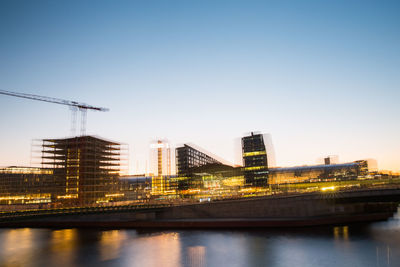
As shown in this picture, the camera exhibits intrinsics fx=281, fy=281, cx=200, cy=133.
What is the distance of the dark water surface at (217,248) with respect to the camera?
38.6 m

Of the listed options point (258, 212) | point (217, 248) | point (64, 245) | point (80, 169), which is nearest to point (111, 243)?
point (64, 245)

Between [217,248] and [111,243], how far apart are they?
2064 cm

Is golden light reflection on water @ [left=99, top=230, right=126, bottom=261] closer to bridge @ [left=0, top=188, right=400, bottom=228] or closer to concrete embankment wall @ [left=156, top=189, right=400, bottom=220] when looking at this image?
bridge @ [left=0, top=188, right=400, bottom=228]

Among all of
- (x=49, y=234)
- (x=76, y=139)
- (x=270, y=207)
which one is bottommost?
(x=49, y=234)

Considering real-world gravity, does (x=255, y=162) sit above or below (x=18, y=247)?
above

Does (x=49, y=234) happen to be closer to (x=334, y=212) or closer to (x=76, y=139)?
(x=76, y=139)

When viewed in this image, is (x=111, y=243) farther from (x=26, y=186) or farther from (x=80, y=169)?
(x=26, y=186)

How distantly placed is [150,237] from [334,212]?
40876 mm

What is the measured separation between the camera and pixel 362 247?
42.2 metres

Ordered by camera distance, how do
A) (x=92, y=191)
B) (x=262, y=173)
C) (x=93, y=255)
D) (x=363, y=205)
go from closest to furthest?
(x=93, y=255), (x=363, y=205), (x=92, y=191), (x=262, y=173)

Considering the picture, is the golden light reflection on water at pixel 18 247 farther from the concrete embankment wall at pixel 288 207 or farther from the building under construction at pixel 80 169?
the building under construction at pixel 80 169

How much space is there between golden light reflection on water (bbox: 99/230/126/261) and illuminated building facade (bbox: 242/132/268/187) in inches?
3768

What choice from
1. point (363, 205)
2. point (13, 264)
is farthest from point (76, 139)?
point (363, 205)

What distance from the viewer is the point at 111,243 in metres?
52.3
